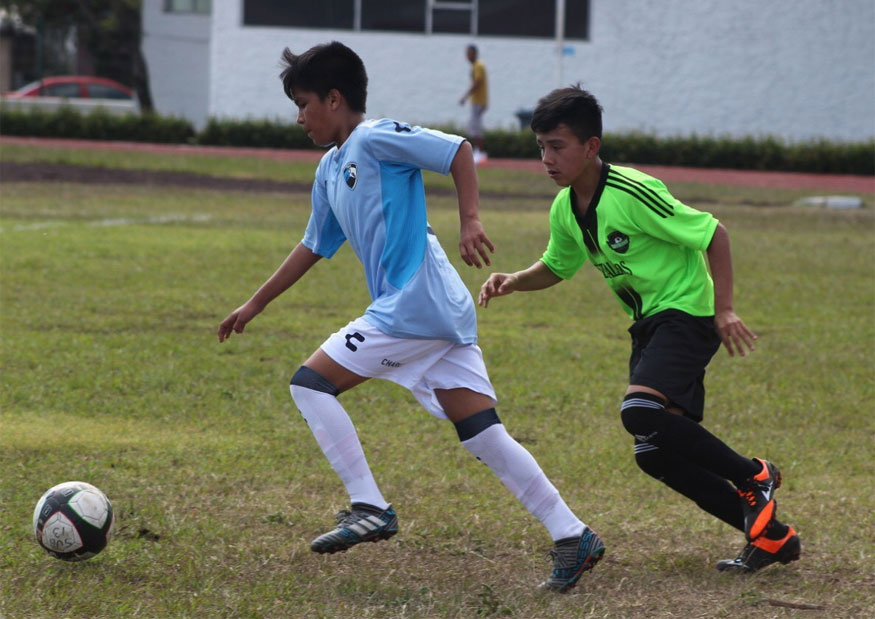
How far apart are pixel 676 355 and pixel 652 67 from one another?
27.8m

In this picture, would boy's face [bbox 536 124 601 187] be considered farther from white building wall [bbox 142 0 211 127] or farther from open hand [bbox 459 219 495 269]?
white building wall [bbox 142 0 211 127]

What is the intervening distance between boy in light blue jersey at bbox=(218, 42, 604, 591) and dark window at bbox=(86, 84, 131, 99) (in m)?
34.0

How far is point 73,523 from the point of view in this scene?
3953 millimetres

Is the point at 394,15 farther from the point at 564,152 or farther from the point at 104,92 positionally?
the point at 564,152

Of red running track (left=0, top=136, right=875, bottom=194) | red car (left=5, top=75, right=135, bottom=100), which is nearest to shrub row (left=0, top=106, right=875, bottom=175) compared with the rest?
red running track (left=0, top=136, right=875, bottom=194)

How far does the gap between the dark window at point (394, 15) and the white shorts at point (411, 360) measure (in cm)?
2750

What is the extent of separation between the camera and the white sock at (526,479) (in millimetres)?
4000

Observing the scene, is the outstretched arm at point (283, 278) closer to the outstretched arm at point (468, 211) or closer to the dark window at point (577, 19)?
the outstretched arm at point (468, 211)

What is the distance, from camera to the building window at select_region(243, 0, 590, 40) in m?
30.4

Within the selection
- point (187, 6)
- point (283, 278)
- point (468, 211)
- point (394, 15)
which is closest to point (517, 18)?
point (394, 15)

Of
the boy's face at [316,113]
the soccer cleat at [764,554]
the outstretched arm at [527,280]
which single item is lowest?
the soccer cleat at [764,554]

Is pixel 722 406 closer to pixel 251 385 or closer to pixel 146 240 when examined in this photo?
pixel 251 385

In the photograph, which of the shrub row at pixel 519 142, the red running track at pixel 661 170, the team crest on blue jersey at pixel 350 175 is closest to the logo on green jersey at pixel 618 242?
the team crest on blue jersey at pixel 350 175

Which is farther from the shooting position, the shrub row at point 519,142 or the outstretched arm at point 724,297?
the shrub row at point 519,142
